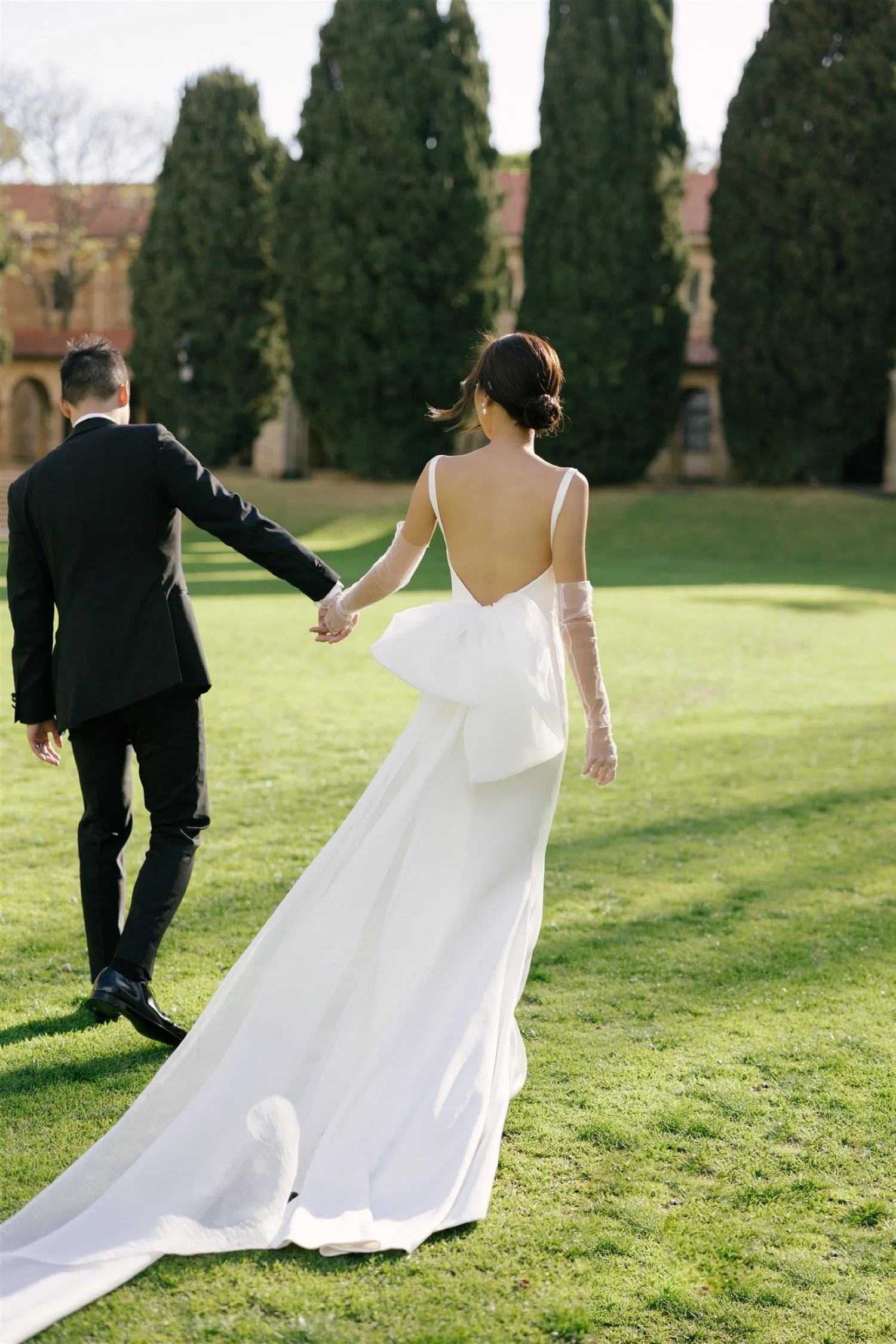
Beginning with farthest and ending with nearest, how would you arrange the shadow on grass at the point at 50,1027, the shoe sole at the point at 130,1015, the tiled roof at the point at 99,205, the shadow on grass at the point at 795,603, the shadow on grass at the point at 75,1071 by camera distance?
the tiled roof at the point at 99,205, the shadow on grass at the point at 795,603, the shadow on grass at the point at 50,1027, the shoe sole at the point at 130,1015, the shadow on grass at the point at 75,1071

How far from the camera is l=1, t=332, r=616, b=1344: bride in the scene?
3.03 m

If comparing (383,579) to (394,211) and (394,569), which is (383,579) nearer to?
(394,569)

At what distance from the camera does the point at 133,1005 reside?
395cm

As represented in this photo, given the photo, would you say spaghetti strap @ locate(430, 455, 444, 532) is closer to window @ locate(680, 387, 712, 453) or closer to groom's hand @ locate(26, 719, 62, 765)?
groom's hand @ locate(26, 719, 62, 765)

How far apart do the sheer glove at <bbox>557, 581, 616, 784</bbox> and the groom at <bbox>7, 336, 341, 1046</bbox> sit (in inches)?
42.0

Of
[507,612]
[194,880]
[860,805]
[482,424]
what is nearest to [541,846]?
[507,612]

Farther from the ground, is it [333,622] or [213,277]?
[213,277]

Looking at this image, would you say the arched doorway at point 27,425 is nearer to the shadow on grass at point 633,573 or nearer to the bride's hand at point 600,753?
the shadow on grass at point 633,573

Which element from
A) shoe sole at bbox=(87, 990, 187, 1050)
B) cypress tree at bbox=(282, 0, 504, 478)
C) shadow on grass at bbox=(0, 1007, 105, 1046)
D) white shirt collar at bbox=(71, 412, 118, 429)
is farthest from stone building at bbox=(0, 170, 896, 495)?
shoe sole at bbox=(87, 990, 187, 1050)

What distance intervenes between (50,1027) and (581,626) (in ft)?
7.48

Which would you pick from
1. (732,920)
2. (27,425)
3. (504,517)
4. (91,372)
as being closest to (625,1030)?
(732,920)

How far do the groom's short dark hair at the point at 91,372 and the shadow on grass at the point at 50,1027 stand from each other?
2071mm

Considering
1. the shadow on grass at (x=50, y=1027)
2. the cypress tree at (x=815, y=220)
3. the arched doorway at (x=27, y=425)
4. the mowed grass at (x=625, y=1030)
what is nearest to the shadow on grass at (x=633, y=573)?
the cypress tree at (x=815, y=220)

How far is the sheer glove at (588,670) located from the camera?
355 centimetres
